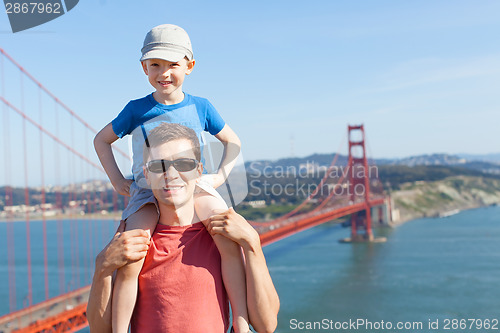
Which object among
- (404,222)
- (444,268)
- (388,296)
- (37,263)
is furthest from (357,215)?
(37,263)

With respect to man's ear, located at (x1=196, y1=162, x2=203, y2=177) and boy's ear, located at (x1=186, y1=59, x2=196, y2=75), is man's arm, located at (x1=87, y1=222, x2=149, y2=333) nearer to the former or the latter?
man's ear, located at (x1=196, y1=162, x2=203, y2=177)

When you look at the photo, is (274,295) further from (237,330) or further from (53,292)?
(53,292)

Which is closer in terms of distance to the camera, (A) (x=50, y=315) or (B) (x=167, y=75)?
(B) (x=167, y=75)

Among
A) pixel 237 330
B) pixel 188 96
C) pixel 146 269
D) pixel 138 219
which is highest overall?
pixel 188 96

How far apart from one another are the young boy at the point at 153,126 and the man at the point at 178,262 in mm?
22

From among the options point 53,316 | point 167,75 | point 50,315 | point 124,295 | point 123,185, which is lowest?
point 50,315

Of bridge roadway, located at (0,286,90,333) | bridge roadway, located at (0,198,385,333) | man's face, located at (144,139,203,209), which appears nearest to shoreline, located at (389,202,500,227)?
bridge roadway, located at (0,198,385,333)

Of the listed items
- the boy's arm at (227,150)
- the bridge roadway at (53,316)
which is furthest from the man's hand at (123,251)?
the bridge roadway at (53,316)

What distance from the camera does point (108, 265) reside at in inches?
44.3

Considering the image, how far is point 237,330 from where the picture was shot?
3.87 feet

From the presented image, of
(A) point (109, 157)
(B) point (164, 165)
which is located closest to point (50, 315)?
(A) point (109, 157)

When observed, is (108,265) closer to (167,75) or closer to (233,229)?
(233,229)

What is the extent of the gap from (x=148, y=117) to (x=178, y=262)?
344 mm

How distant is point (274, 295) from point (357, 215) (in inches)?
1055
